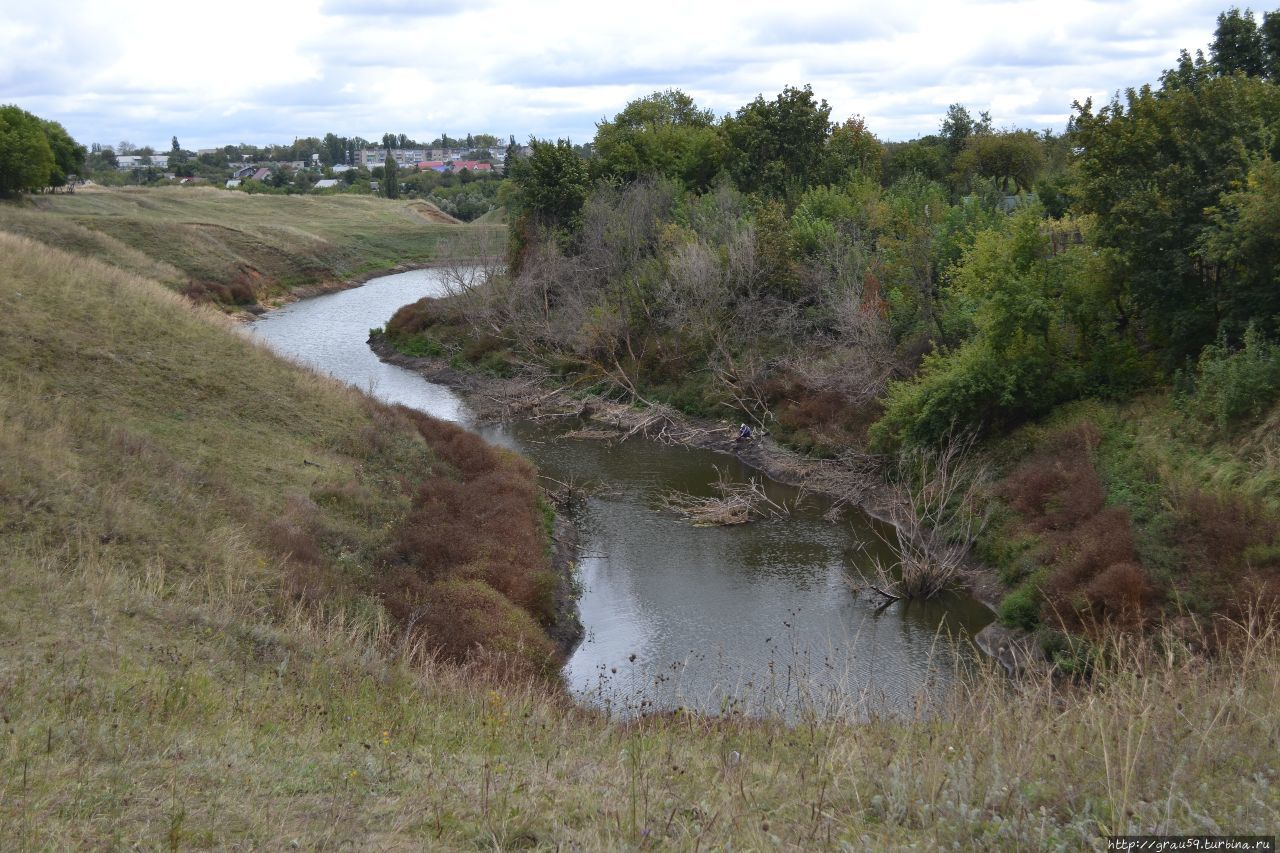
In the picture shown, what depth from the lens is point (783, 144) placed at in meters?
54.9

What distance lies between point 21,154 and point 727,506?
6527 centimetres

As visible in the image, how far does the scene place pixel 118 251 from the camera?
63.5m

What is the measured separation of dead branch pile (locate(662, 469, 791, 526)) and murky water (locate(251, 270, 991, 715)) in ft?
1.25

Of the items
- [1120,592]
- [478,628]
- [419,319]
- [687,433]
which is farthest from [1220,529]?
[419,319]

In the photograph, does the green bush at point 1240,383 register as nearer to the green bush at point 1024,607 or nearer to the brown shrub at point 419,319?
the green bush at point 1024,607

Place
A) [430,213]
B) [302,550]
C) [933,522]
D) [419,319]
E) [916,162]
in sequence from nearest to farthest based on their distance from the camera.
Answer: [302,550] < [933,522] < [419,319] < [916,162] < [430,213]

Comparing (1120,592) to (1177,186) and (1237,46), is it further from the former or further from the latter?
(1237,46)

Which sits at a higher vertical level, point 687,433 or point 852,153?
point 852,153

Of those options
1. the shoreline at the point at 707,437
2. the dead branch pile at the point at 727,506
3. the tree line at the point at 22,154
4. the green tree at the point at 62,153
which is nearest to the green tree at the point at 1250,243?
the shoreline at the point at 707,437

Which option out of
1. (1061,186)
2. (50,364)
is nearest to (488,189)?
(1061,186)

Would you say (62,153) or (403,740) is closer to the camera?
(403,740)

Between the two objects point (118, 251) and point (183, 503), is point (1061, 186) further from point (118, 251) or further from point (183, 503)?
point (118, 251)

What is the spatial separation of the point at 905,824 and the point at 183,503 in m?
15.9

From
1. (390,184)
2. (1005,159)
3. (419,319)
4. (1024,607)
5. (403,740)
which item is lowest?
(1024,607)
